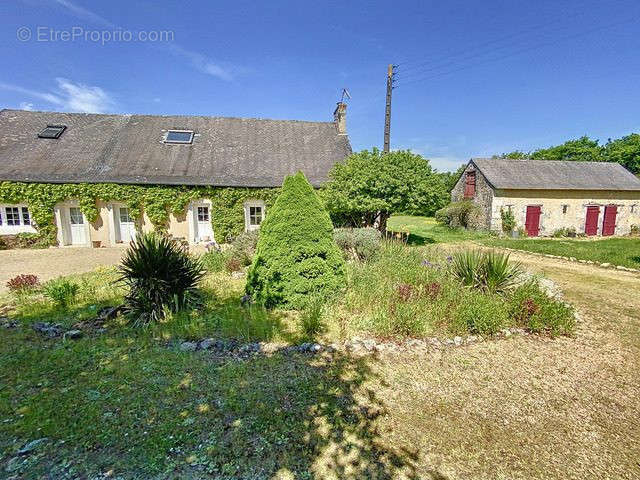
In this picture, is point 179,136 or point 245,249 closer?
point 245,249

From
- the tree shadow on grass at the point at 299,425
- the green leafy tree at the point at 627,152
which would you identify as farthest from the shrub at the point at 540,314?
the green leafy tree at the point at 627,152

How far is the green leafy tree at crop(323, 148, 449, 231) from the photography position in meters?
11.3

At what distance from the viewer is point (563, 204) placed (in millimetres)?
19344

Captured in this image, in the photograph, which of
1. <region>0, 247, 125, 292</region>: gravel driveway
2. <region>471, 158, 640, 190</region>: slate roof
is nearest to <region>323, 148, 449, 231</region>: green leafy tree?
<region>0, 247, 125, 292</region>: gravel driveway

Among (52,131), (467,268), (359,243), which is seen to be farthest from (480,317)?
(52,131)

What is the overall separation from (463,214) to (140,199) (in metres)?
19.2

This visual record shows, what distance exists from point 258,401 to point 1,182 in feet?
51.4

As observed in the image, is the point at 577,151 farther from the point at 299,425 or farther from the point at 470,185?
the point at 299,425

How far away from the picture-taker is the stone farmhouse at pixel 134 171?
12.8 meters

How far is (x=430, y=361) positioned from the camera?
3891 mm

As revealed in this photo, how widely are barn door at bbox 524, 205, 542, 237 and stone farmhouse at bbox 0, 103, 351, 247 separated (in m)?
12.0

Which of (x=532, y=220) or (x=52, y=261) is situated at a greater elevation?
(x=532, y=220)

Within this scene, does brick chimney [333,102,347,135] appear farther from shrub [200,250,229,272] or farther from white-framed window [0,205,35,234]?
white-framed window [0,205,35,234]

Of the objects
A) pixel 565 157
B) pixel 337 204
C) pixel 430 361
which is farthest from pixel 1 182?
pixel 565 157
